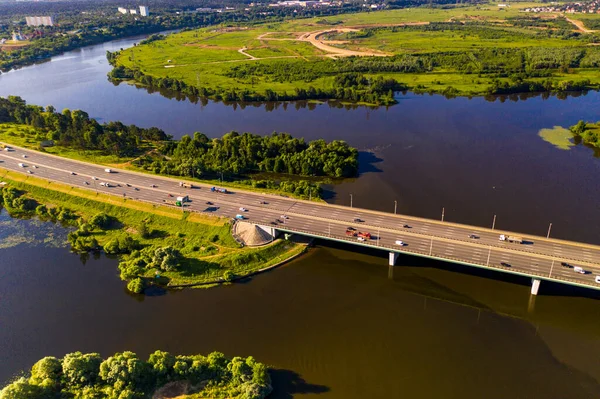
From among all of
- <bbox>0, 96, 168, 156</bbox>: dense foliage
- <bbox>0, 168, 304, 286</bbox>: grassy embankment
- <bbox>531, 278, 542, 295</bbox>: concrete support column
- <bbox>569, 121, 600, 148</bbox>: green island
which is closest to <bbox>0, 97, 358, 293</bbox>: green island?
<bbox>0, 168, 304, 286</bbox>: grassy embankment

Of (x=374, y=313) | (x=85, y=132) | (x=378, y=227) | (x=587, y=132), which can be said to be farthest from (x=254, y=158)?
(x=587, y=132)

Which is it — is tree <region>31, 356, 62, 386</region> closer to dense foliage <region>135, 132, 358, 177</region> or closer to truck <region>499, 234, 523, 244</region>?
dense foliage <region>135, 132, 358, 177</region>

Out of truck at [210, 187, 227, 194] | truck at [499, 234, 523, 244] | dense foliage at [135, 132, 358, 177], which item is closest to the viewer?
truck at [499, 234, 523, 244]

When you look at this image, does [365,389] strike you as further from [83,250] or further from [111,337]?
[83,250]

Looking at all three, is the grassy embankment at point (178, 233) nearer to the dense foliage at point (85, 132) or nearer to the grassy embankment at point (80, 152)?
the grassy embankment at point (80, 152)

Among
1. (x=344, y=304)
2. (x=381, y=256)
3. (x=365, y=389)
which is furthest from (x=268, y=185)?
(x=365, y=389)

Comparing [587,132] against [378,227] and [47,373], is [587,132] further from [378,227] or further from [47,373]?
[47,373]
